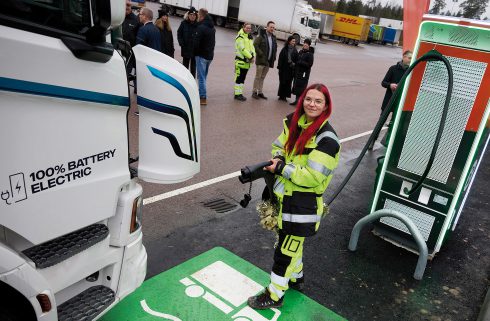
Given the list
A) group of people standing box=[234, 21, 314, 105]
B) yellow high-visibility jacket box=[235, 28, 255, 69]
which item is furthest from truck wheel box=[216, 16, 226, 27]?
yellow high-visibility jacket box=[235, 28, 255, 69]

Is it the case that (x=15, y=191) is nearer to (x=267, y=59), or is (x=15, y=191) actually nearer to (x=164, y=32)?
(x=164, y=32)

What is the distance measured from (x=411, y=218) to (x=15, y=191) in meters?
3.90

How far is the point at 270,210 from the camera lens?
3.23 m

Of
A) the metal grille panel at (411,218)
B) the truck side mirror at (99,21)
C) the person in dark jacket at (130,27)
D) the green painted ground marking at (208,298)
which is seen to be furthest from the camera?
the person in dark jacket at (130,27)

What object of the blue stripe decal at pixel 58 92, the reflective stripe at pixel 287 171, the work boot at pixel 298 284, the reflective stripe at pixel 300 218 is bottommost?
the work boot at pixel 298 284

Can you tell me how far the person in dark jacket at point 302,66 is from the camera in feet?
34.7

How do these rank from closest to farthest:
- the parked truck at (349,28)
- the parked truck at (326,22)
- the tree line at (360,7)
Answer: the parked truck at (349,28), the parked truck at (326,22), the tree line at (360,7)

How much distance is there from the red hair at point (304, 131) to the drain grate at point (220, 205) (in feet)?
6.64

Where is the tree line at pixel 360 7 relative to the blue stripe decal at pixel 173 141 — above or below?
above

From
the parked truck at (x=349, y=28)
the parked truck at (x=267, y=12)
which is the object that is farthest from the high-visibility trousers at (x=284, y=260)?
the parked truck at (x=349, y=28)

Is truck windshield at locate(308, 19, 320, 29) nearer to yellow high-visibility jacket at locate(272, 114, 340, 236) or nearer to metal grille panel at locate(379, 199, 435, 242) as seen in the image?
metal grille panel at locate(379, 199, 435, 242)

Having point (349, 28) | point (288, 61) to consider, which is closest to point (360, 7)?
point (349, 28)

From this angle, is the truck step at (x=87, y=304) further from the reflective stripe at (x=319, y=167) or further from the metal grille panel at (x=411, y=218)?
the metal grille panel at (x=411, y=218)

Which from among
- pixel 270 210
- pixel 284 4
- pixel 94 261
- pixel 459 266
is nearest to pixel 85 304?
pixel 94 261
